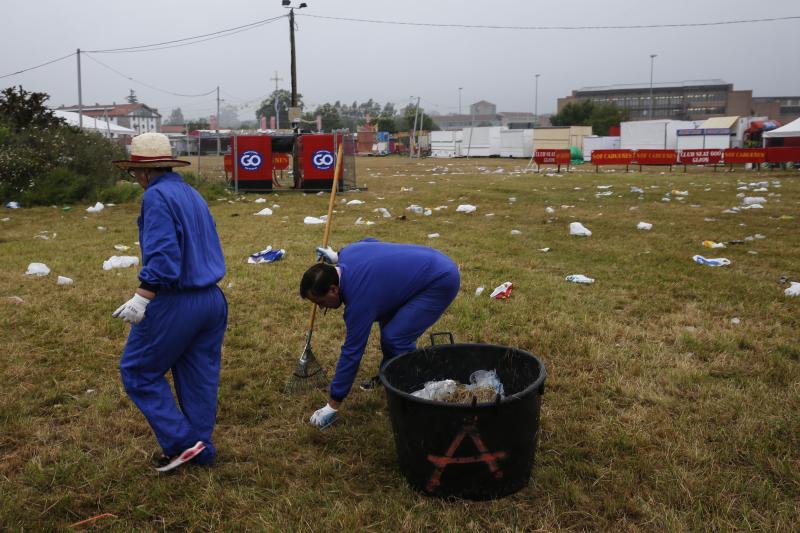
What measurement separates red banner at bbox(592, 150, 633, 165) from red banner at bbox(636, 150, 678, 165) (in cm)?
71

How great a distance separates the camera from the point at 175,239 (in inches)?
106

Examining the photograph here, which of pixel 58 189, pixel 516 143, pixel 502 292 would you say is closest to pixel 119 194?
pixel 58 189

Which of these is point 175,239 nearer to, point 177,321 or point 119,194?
point 177,321

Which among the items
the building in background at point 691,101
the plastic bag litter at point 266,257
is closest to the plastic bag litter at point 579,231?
the plastic bag litter at point 266,257

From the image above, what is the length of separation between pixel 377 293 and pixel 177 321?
95cm

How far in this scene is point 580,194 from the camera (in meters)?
13.9

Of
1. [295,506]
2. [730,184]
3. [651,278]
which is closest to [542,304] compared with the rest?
[651,278]

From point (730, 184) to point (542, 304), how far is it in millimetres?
12648

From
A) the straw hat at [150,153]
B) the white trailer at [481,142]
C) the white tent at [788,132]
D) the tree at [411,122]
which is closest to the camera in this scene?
the straw hat at [150,153]

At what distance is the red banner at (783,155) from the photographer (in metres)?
20.4

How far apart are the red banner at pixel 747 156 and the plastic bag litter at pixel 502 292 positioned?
18.4 meters

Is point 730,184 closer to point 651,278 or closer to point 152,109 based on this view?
point 651,278

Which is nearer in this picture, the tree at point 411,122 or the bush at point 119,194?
the bush at point 119,194

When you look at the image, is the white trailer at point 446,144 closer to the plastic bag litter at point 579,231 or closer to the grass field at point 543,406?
the plastic bag litter at point 579,231
